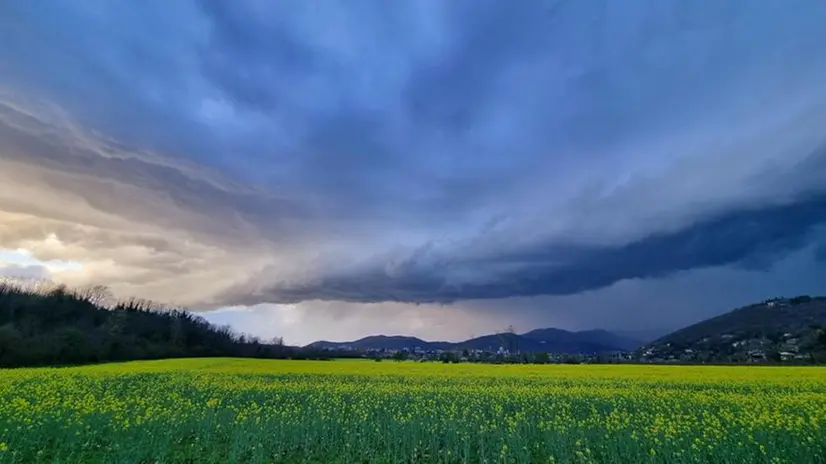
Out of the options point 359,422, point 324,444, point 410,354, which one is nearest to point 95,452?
point 324,444

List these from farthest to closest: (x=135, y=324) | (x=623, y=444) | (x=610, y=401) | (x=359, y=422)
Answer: (x=135, y=324)
(x=610, y=401)
(x=359, y=422)
(x=623, y=444)

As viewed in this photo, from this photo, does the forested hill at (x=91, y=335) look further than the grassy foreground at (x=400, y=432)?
Yes

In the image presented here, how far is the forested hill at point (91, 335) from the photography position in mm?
50562

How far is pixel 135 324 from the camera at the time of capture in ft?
276

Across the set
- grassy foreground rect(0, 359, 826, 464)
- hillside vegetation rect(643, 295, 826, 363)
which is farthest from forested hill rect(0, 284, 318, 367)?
hillside vegetation rect(643, 295, 826, 363)

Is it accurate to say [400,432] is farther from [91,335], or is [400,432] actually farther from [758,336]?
[758,336]

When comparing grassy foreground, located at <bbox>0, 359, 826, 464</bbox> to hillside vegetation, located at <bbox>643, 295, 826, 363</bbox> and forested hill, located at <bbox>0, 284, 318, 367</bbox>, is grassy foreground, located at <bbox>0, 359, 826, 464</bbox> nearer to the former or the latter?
forested hill, located at <bbox>0, 284, 318, 367</bbox>

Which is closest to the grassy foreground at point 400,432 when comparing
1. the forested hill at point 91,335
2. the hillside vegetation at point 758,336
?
the forested hill at point 91,335

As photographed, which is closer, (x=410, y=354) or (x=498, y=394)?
(x=498, y=394)

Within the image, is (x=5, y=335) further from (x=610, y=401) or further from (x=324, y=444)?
(x=610, y=401)

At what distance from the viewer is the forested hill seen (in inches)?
1991

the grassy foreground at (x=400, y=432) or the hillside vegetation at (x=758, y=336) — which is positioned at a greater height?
the hillside vegetation at (x=758, y=336)

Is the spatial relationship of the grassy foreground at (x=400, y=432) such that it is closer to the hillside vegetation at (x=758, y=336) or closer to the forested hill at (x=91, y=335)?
the forested hill at (x=91, y=335)

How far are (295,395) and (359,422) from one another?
8.26m
